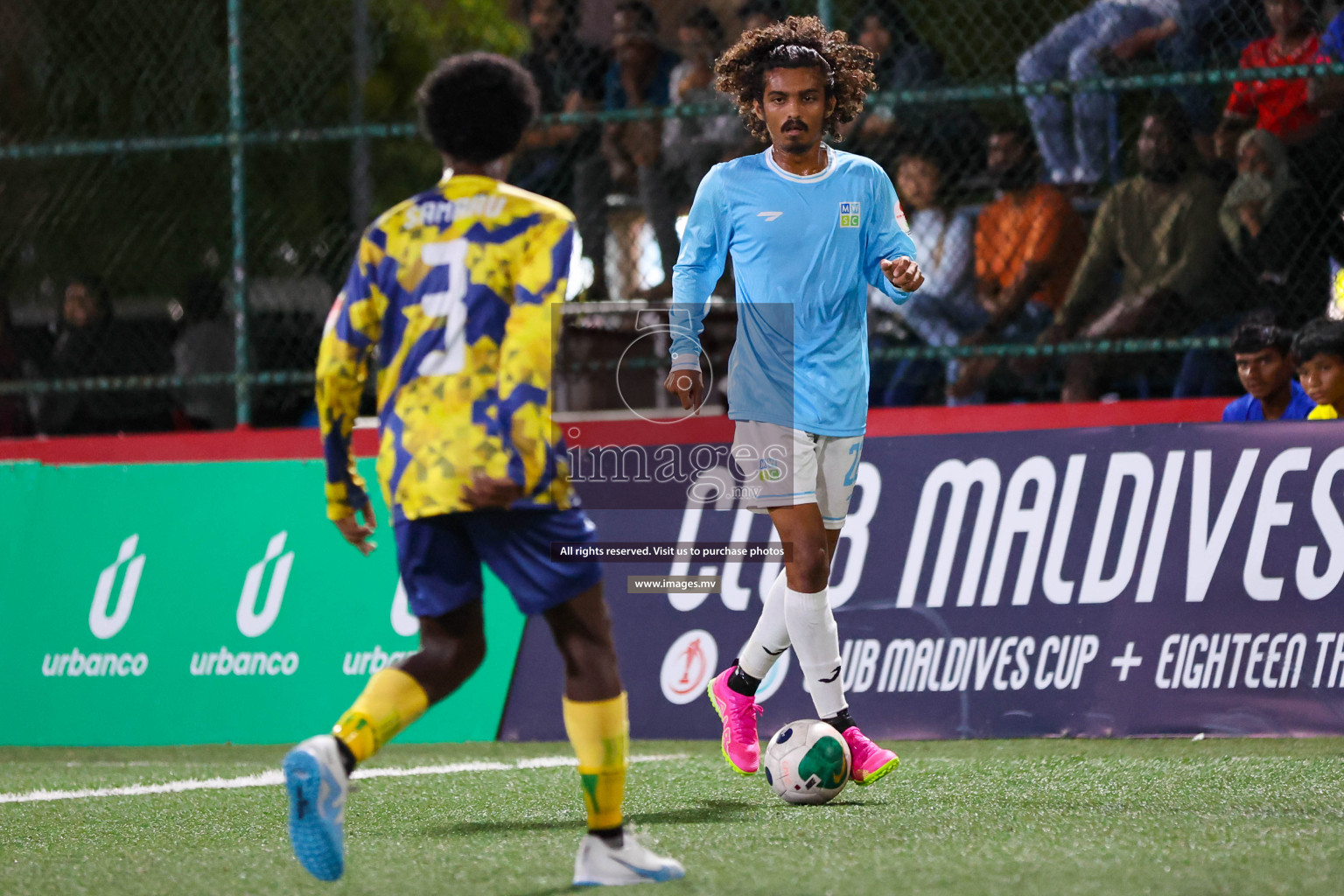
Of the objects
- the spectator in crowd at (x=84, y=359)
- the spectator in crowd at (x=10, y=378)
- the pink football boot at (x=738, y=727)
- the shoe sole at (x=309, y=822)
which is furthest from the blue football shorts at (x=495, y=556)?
the spectator in crowd at (x=10, y=378)

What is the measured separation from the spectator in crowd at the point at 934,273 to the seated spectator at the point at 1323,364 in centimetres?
161

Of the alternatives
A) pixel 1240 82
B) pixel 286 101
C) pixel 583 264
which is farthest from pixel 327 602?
pixel 1240 82

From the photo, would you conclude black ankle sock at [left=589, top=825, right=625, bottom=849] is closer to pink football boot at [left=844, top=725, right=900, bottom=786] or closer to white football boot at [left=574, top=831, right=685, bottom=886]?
white football boot at [left=574, top=831, right=685, bottom=886]

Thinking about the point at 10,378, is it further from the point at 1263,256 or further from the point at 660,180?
the point at 1263,256

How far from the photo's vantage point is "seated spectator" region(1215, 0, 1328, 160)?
741 cm

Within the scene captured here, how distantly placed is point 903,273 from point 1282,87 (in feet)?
11.3

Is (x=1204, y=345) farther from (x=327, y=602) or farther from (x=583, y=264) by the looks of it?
(x=327, y=602)

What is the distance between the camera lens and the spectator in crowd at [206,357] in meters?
9.31

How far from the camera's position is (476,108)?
3.85m

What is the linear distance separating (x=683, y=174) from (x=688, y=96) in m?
0.48

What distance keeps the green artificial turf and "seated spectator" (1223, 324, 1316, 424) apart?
1549mm

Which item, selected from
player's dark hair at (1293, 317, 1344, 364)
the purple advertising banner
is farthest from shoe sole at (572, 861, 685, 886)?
player's dark hair at (1293, 317, 1344, 364)

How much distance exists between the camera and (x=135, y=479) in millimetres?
7820

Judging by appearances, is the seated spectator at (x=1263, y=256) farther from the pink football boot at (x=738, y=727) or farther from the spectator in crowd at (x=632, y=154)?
the pink football boot at (x=738, y=727)
